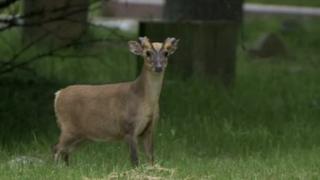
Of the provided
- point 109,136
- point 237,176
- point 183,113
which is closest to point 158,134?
point 183,113

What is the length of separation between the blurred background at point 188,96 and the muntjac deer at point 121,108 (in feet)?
0.87

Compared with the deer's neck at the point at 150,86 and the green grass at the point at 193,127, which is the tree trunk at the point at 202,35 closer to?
the green grass at the point at 193,127

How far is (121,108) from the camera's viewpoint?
30.7 ft

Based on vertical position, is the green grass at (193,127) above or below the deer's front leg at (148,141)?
below

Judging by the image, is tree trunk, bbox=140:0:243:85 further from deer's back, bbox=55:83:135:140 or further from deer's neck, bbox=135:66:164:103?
deer's neck, bbox=135:66:164:103

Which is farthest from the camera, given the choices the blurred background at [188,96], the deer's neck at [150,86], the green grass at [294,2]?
the green grass at [294,2]

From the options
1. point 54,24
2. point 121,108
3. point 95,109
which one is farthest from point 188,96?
point 54,24

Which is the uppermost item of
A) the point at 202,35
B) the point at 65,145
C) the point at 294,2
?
the point at 65,145

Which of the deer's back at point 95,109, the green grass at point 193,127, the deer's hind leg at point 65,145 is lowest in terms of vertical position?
the green grass at point 193,127

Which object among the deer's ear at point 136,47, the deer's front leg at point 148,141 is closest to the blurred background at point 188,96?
the deer's front leg at point 148,141

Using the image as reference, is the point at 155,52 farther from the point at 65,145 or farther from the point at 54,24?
the point at 54,24

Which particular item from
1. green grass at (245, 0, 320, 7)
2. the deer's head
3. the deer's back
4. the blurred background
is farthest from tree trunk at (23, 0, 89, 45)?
green grass at (245, 0, 320, 7)

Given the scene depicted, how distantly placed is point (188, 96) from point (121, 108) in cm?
426

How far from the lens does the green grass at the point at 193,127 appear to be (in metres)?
8.99
